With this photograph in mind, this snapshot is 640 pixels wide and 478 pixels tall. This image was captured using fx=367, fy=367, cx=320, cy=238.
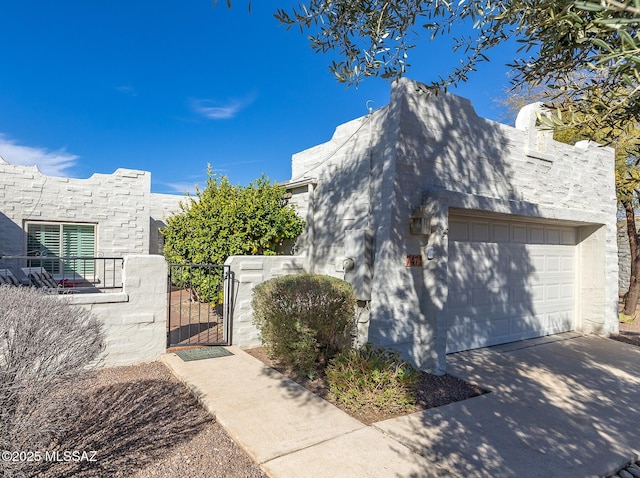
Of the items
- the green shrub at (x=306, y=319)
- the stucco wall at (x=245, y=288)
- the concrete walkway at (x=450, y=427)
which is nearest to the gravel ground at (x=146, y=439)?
the concrete walkway at (x=450, y=427)

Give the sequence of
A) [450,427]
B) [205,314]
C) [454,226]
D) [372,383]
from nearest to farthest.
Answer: [450,427], [372,383], [454,226], [205,314]

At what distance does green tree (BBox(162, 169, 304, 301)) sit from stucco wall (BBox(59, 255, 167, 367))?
1.58m

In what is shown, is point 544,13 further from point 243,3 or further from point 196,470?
point 196,470

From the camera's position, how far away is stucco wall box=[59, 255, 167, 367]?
5.00m

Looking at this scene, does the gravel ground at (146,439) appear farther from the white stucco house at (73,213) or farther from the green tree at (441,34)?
the white stucco house at (73,213)

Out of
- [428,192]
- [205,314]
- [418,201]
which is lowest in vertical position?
[205,314]

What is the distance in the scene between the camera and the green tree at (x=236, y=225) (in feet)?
23.4

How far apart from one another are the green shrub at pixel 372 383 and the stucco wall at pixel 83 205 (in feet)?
32.3

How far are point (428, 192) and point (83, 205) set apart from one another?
1068 cm

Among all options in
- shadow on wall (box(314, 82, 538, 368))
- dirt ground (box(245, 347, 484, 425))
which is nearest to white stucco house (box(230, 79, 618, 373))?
shadow on wall (box(314, 82, 538, 368))

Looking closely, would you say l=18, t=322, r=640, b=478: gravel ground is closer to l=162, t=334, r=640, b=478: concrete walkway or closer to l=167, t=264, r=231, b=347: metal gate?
l=162, t=334, r=640, b=478: concrete walkway

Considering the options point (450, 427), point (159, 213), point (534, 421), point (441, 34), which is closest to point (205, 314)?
point (159, 213)

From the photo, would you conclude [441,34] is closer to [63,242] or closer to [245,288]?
[245,288]

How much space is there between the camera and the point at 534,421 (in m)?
3.85
